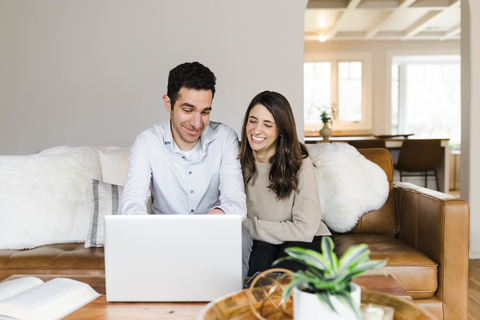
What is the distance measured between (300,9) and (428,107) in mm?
5854

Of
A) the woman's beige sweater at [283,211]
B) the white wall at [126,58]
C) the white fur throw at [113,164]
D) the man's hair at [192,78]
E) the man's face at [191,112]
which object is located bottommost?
the woman's beige sweater at [283,211]

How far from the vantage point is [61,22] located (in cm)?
325

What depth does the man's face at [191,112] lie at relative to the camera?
1.72 m

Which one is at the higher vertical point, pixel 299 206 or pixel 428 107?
pixel 428 107

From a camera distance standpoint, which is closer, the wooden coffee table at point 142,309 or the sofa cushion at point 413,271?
the wooden coffee table at point 142,309

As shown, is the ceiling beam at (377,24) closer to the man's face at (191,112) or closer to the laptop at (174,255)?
the man's face at (191,112)

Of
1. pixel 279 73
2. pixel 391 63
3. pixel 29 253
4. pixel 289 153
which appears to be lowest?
pixel 29 253

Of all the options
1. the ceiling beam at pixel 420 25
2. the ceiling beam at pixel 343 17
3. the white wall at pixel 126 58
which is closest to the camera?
the white wall at pixel 126 58

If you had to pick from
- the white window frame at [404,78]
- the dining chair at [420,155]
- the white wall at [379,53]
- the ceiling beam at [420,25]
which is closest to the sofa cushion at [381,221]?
the dining chair at [420,155]

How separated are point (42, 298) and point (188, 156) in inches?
37.0

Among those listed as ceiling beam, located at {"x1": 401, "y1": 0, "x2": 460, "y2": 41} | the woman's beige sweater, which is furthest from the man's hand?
ceiling beam, located at {"x1": 401, "y1": 0, "x2": 460, "y2": 41}

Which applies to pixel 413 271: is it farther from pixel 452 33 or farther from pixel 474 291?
pixel 452 33

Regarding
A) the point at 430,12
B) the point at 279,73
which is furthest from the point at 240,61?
the point at 430,12

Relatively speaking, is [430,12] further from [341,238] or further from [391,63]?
[341,238]
